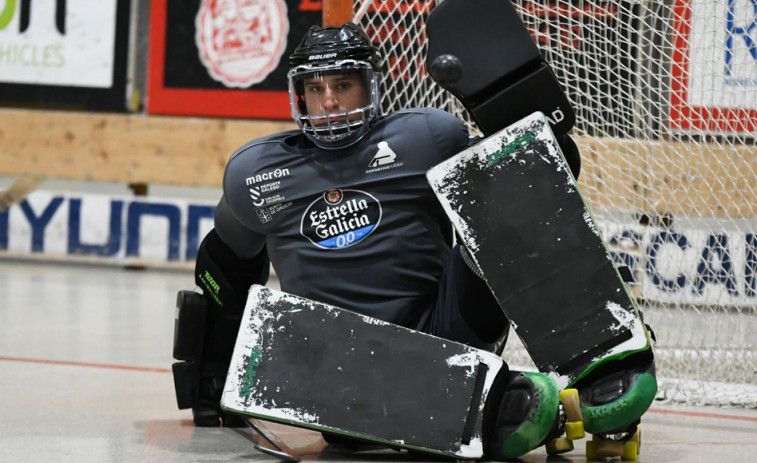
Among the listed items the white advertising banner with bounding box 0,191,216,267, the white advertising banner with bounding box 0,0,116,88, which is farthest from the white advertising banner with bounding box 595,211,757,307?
the white advertising banner with bounding box 0,0,116,88

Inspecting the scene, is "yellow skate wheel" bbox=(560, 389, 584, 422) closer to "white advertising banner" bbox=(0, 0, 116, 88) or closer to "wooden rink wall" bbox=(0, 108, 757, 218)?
"wooden rink wall" bbox=(0, 108, 757, 218)

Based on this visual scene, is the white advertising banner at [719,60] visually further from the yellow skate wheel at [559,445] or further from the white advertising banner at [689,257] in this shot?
the yellow skate wheel at [559,445]

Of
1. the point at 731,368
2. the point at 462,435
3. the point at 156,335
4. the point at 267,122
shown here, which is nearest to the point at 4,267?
the point at 267,122

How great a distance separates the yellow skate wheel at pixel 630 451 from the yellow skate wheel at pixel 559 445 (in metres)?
0.12

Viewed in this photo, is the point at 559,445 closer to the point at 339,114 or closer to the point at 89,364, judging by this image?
the point at 339,114

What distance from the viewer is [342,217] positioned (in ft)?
7.99

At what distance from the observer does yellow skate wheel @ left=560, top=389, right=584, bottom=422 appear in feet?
6.93

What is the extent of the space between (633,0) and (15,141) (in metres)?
4.64

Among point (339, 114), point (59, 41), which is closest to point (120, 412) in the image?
point (339, 114)

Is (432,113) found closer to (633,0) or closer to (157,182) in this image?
(633,0)

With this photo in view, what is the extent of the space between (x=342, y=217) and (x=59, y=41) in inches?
192

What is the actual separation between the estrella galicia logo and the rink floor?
479 millimetres

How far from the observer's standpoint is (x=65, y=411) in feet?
9.00

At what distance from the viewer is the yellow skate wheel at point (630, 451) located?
2.27 m
